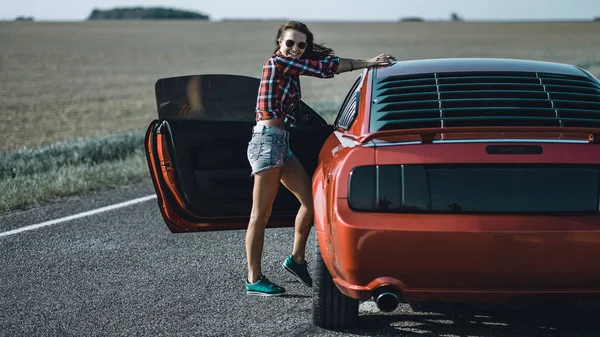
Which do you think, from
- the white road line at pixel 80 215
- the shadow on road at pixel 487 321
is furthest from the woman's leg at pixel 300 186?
the white road line at pixel 80 215

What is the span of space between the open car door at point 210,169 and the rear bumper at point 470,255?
1353 mm

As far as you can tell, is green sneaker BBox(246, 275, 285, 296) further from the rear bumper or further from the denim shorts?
the rear bumper

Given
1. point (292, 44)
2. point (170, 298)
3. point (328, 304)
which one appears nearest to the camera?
point (328, 304)

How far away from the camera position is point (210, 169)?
511cm

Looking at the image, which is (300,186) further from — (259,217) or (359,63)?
(359,63)

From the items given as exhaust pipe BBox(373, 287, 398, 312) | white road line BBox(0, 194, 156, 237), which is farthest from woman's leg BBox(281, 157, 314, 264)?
white road line BBox(0, 194, 156, 237)

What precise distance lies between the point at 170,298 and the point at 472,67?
228 centimetres

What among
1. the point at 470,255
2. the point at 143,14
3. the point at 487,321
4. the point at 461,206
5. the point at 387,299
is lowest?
the point at 143,14

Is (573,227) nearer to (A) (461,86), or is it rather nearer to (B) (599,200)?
(B) (599,200)

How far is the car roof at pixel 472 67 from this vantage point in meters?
4.89

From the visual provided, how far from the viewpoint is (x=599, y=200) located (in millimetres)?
3783

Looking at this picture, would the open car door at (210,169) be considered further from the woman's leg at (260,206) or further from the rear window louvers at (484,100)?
the rear window louvers at (484,100)

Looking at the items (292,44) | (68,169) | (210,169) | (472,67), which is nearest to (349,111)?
(292,44)

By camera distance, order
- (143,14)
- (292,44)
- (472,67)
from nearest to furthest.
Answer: (292,44) → (472,67) → (143,14)
